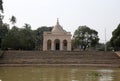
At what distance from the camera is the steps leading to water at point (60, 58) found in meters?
35.8

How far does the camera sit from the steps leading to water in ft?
117

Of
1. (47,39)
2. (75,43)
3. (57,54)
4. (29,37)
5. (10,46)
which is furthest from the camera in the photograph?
(75,43)

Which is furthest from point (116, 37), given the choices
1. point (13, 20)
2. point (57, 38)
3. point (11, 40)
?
point (13, 20)

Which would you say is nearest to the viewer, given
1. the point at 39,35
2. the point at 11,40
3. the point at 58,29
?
the point at 58,29

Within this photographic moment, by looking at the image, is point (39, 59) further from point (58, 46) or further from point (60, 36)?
point (58, 46)

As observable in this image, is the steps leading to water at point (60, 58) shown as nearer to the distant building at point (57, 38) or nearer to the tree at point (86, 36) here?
the distant building at point (57, 38)

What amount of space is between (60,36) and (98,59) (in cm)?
1447

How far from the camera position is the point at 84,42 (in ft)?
227

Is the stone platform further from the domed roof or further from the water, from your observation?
the domed roof

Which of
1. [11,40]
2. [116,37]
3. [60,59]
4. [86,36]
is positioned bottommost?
[60,59]

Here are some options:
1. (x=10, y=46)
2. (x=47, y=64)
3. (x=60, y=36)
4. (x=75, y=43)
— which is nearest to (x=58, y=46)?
(x=60, y=36)

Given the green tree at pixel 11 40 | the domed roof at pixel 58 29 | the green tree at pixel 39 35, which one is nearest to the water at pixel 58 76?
the domed roof at pixel 58 29

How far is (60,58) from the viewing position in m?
37.9

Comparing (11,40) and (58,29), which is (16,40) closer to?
(11,40)
